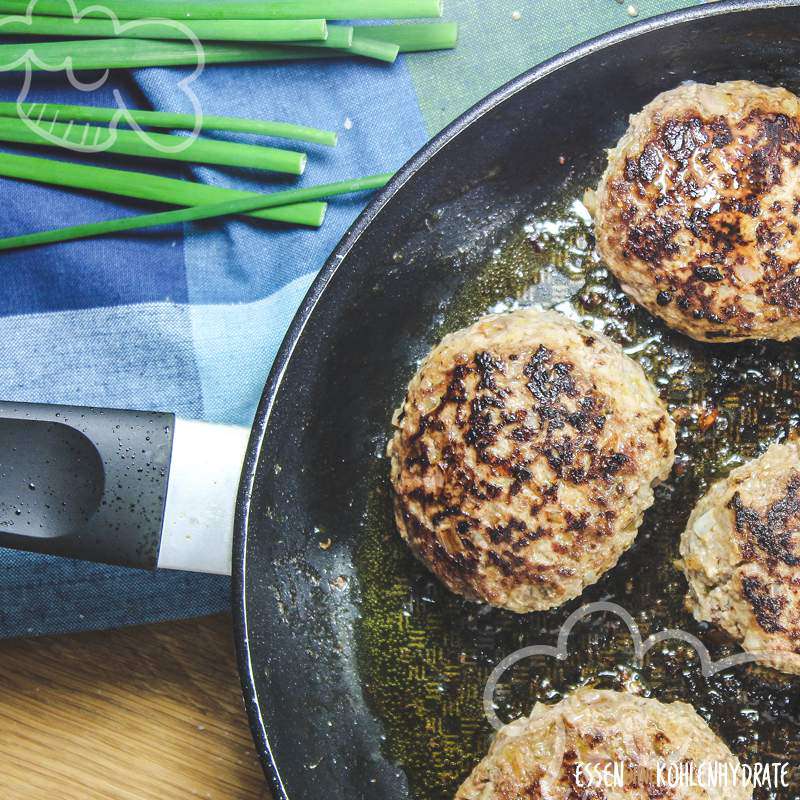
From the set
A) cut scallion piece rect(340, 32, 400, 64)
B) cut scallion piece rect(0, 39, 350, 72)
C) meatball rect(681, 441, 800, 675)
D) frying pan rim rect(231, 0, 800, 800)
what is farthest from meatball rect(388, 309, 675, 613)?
cut scallion piece rect(0, 39, 350, 72)

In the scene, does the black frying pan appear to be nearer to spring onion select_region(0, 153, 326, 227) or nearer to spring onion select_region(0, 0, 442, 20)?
spring onion select_region(0, 153, 326, 227)

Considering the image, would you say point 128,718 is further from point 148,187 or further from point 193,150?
point 193,150

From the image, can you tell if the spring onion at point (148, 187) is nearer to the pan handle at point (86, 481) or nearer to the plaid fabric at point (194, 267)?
the plaid fabric at point (194, 267)

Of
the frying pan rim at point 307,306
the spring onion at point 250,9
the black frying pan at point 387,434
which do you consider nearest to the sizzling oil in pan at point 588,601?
the black frying pan at point 387,434

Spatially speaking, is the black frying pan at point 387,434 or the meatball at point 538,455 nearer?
the meatball at point 538,455

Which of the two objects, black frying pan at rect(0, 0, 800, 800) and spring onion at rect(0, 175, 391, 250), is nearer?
black frying pan at rect(0, 0, 800, 800)
